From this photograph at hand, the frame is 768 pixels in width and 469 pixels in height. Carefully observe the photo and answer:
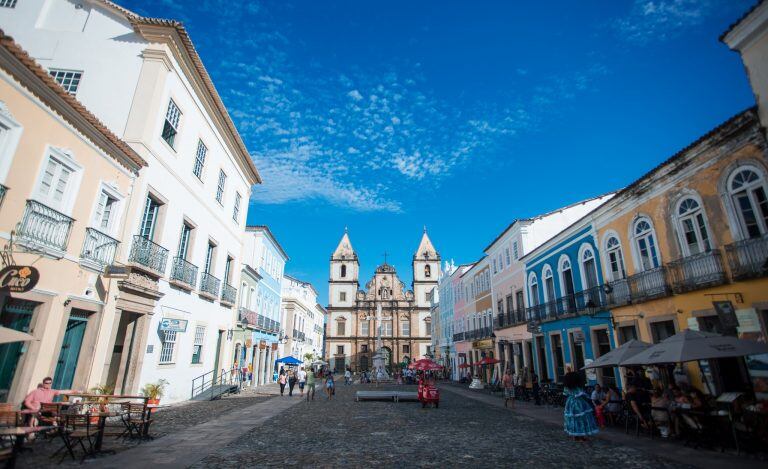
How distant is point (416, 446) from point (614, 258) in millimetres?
11930

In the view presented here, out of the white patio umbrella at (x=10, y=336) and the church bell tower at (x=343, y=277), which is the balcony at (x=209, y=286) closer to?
the white patio umbrella at (x=10, y=336)

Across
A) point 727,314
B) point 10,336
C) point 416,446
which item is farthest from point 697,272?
point 10,336

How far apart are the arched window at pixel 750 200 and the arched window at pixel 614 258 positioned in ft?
17.3

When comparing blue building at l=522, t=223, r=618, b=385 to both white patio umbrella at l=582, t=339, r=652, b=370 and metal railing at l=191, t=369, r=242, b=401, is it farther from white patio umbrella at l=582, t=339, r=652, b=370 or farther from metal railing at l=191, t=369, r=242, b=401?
metal railing at l=191, t=369, r=242, b=401

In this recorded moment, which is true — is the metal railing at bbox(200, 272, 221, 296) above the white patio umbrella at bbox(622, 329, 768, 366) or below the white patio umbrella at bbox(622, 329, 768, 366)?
above

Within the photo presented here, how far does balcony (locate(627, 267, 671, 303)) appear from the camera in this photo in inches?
495

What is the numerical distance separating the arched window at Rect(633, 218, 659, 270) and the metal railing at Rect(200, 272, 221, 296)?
58.9 feet

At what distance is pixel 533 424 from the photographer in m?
12.3

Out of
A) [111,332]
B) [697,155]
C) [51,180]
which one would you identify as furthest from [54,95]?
[697,155]

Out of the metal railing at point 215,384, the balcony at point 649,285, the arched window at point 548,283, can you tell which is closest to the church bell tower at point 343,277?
the metal railing at point 215,384

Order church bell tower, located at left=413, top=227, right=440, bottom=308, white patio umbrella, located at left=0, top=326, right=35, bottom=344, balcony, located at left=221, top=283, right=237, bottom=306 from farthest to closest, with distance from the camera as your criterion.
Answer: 1. church bell tower, located at left=413, top=227, right=440, bottom=308
2. balcony, located at left=221, top=283, right=237, bottom=306
3. white patio umbrella, located at left=0, top=326, right=35, bottom=344

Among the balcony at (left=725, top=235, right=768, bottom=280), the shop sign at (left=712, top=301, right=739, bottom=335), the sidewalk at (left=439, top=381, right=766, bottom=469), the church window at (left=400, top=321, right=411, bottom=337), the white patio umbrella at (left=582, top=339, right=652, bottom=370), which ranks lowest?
the sidewalk at (left=439, top=381, right=766, bottom=469)

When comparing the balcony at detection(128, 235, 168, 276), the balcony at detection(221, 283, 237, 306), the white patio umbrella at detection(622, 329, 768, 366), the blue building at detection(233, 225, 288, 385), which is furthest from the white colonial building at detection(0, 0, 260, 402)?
the white patio umbrella at detection(622, 329, 768, 366)

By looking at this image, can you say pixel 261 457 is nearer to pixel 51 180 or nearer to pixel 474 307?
pixel 51 180
